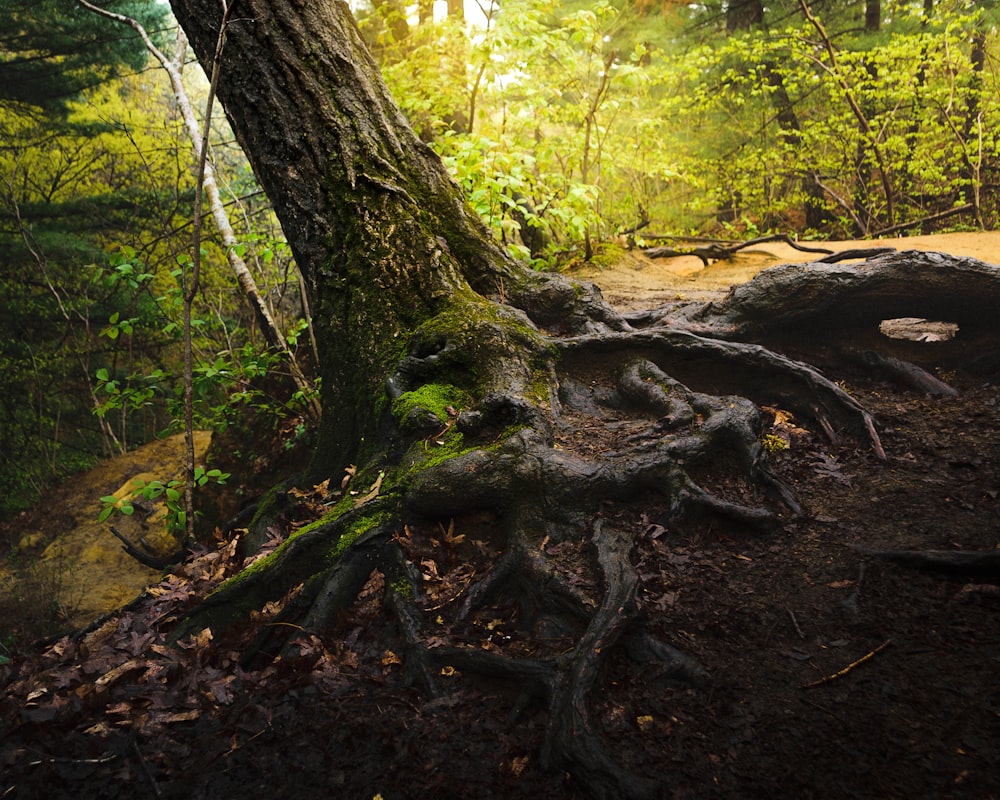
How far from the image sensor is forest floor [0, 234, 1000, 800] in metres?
1.71

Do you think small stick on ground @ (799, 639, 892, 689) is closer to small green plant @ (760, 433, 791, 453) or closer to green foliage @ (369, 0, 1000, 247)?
small green plant @ (760, 433, 791, 453)

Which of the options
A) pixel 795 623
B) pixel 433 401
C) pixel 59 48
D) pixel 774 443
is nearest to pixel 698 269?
pixel 774 443

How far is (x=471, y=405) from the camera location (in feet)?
11.0

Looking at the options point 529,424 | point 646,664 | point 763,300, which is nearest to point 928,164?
point 763,300

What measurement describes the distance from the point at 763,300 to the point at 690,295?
5.31ft

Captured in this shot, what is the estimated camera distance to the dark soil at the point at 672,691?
172 centimetres

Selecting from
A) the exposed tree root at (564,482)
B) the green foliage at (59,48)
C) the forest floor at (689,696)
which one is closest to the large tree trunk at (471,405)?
the exposed tree root at (564,482)

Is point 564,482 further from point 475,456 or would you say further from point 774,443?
point 774,443

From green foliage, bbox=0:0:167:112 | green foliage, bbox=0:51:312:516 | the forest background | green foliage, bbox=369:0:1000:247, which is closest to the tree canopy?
the forest background

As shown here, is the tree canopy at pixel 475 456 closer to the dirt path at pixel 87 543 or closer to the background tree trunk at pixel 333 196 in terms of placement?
the background tree trunk at pixel 333 196

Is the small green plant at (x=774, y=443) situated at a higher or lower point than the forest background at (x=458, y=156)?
lower

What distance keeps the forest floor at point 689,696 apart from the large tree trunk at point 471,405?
4.8 inches

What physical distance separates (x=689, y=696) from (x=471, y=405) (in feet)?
6.16

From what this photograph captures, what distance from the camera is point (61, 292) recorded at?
9.80 m
